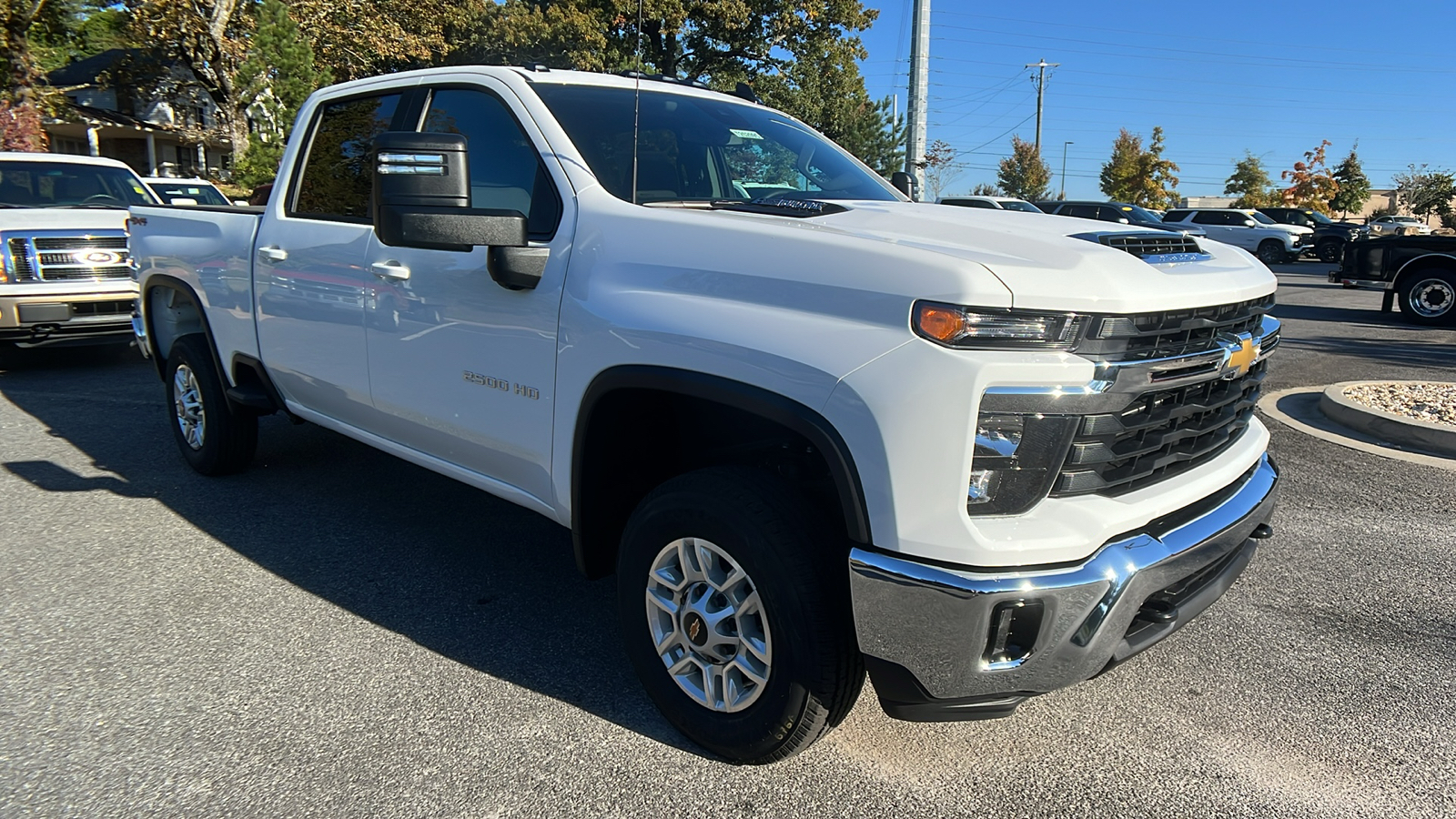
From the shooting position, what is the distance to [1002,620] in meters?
2.21

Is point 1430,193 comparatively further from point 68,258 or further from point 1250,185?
point 68,258

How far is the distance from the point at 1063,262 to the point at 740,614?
1.22 meters

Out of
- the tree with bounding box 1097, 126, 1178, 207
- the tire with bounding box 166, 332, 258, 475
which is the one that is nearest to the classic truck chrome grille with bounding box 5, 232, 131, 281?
the tire with bounding box 166, 332, 258, 475

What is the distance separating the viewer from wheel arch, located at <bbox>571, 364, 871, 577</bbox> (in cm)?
232

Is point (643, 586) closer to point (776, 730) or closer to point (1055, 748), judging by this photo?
point (776, 730)

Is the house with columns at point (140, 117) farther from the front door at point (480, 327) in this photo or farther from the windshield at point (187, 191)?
the front door at point (480, 327)

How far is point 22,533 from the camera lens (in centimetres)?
461

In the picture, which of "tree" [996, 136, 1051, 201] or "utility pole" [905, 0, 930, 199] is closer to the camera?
"utility pole" [905, 0, 930, 199]

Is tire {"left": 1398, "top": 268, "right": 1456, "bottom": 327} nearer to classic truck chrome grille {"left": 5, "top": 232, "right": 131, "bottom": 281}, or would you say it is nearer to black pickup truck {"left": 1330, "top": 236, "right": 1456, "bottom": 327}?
black pickup truck {"left": 1330, "top": 236, "right": 1456, "bottom": 327}

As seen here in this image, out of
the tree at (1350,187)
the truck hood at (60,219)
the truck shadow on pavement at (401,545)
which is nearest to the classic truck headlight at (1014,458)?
the truck shadow on pavement at (401,545)

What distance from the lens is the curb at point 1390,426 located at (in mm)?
6031

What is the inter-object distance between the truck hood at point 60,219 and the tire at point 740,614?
739cm

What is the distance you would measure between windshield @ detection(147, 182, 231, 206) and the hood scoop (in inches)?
549

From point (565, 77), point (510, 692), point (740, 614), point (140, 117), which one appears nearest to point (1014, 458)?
point (740, 614)
